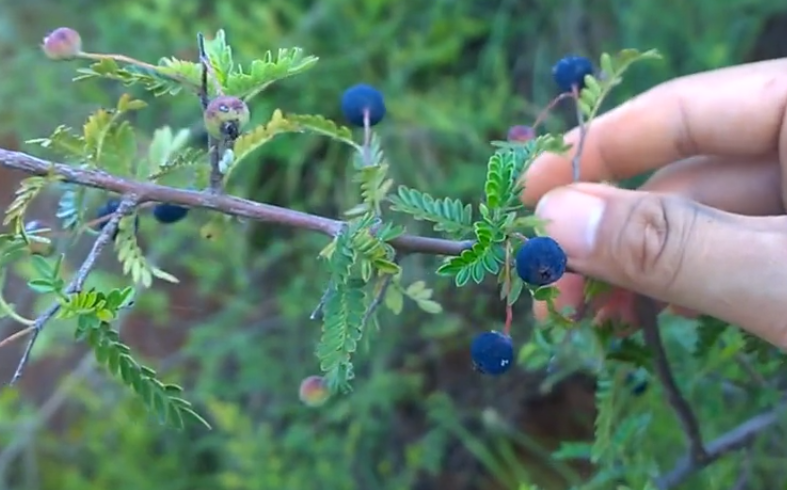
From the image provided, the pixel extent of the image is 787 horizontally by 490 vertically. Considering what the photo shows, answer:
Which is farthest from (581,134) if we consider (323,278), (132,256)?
(323,278)

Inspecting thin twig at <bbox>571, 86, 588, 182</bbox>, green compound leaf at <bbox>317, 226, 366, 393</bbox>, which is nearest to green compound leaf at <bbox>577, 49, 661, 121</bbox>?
thin twig at <bbox>571, 86, 588, 182</bbox>

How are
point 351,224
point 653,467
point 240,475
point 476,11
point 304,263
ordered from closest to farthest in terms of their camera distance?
point 351,224, point 653,467, point 240,475, point 304,263, point 476,11

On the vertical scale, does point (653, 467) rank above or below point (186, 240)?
below

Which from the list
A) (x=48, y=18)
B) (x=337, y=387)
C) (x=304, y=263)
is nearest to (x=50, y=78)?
(x=48, y=18)

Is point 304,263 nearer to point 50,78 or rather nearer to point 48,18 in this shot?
point 50,78

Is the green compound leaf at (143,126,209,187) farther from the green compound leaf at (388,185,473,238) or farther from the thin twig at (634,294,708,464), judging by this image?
the thin twig at (634,294,708,464)

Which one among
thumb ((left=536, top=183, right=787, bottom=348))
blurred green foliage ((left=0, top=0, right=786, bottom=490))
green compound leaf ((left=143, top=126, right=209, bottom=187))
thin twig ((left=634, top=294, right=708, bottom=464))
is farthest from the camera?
blurred green foliage ((left=0, top=0, right=786, bottom=490))

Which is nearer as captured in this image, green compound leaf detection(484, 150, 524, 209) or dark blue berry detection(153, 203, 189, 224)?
green compound leaf detection(484, 150, 524, 209)
